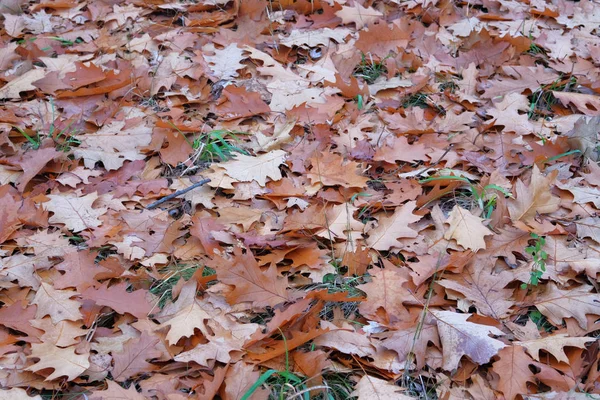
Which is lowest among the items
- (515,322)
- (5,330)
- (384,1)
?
(515,322)

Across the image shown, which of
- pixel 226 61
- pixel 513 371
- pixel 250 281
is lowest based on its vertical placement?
pixel 513 371

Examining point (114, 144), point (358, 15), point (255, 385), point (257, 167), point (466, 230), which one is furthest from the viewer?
point (358, 15)

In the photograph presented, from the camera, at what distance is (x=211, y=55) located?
322 cm

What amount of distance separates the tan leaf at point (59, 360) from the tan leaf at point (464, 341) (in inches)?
44.2

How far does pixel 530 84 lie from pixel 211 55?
5.69 ft

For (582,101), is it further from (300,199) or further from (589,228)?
(300,199)

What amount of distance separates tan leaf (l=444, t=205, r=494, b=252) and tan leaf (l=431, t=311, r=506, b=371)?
37 cm

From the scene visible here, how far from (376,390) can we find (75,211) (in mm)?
1406

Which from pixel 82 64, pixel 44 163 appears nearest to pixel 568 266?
pixel 44 163

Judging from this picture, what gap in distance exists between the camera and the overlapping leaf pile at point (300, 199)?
179cm

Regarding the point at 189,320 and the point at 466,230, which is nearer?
the point at 189,320

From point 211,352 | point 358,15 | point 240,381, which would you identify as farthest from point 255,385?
point 358,15

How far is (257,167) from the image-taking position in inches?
98.2

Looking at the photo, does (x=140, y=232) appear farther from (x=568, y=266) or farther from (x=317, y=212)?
(x=568, y=266)
